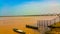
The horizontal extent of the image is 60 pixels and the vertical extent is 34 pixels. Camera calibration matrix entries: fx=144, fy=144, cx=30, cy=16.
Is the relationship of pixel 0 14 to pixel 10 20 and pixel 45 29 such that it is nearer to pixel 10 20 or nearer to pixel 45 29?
pixel 10 20

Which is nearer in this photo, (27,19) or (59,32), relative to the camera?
(59,32)

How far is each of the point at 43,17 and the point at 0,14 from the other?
794mm

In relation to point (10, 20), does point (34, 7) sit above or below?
above

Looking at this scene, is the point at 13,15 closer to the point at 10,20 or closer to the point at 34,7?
the point at 10,20

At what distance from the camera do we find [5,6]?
8.71 ft

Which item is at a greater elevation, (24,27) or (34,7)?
(34,7)

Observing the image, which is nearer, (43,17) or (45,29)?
(45,29)

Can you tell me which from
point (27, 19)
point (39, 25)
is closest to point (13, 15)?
point (27, 19)

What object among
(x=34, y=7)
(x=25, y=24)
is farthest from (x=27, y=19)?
(x=34, y=7)

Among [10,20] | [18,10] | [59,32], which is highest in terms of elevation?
[18,10]

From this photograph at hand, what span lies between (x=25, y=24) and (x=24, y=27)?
0.06 m

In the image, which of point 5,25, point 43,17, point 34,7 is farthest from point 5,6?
point 43,17

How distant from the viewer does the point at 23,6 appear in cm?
264

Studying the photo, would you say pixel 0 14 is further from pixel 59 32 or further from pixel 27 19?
pixel 59 32
